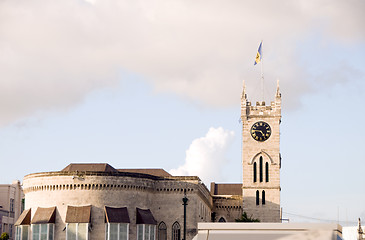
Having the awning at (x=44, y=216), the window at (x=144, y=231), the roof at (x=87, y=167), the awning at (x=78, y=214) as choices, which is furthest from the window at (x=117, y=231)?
the roof at (x=87, y=167)

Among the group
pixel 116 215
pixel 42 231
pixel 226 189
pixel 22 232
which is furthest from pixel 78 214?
pixel 226 189

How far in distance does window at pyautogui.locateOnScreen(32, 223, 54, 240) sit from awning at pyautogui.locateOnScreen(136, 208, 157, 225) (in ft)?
35.2

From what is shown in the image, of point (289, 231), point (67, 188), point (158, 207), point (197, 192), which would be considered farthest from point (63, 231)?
point (289, 231)

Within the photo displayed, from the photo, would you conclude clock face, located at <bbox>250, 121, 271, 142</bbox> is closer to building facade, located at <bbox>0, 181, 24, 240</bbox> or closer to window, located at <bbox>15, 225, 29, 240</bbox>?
window, located at <bbox>15, 225, 29, 240</bbox>

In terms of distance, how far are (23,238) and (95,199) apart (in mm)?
10645

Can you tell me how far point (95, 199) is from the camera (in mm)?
82625

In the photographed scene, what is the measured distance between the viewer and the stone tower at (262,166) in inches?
4094

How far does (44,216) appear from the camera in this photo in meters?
82.8

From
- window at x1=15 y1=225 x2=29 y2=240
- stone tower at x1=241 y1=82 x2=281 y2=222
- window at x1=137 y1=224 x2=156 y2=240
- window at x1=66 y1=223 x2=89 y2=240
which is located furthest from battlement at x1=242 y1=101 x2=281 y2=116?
window at x1=15 y1=225 x2=29 y2=240

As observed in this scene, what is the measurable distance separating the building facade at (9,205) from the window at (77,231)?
2884 centimetres

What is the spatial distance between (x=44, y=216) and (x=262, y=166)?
37.0m

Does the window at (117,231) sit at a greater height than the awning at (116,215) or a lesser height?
lesser

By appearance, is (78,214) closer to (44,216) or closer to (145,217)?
(44,216)

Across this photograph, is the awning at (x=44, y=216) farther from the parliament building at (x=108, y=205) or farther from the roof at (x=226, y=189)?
the roof at (x=226, y=189)
